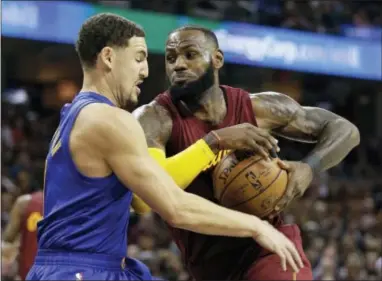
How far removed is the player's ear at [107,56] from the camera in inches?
119

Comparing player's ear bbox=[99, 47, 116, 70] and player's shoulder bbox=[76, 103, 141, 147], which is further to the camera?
player's ear bbox=[99, 47, 116, 70]

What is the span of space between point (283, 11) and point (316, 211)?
12.8 ft

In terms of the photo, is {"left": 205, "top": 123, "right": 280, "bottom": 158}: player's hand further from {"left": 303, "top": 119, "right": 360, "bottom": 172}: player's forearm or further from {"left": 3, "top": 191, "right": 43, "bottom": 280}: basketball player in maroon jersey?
{"left": 3, "top": 191, "right": 43, "bottom": 280}: basketball player in maroon jersey

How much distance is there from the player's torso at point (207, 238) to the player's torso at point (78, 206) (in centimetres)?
80

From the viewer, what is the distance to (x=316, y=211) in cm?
1112

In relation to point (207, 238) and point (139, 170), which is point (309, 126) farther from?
point (139, 170)

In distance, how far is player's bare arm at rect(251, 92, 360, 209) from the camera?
3902 mm

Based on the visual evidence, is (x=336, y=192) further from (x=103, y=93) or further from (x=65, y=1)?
(x=103, y=93)

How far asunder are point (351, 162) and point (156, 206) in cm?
1275

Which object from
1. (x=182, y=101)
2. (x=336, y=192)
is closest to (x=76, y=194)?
(x=182, y=101)

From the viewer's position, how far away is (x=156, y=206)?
283 cm

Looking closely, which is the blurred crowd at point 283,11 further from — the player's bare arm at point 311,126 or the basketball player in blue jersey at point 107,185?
the basketball player in blue jersey at point 107,185

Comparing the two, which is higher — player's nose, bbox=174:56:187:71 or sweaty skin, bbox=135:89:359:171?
player's nose, bbox=174:56:187:71

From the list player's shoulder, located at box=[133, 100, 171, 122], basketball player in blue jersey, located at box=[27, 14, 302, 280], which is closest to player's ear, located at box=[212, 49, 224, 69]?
player's shoulder, located at box=[133, 100, 171, 122]
